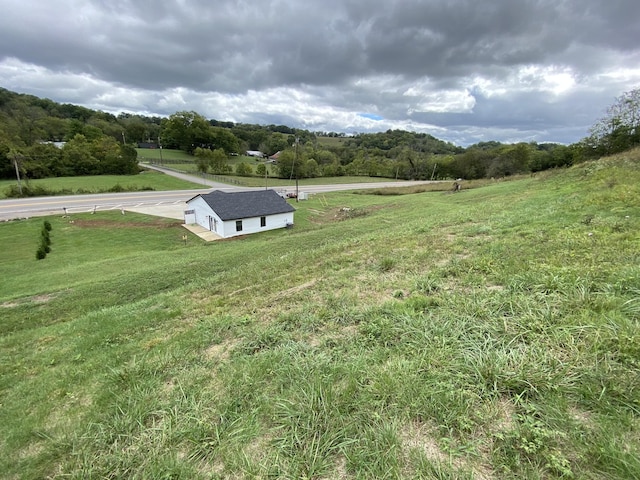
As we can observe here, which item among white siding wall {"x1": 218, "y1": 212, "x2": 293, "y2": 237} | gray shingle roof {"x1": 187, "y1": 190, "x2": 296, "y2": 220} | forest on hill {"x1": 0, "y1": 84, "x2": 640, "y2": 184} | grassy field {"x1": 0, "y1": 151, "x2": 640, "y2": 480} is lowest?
white siding wall {"x1": 218, "y1": 212, "x2": 293, "y2": 237}

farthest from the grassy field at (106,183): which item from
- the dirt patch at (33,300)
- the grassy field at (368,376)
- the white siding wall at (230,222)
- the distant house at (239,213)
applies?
the grassy field at (368,376)

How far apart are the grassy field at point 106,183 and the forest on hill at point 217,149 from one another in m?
3.37

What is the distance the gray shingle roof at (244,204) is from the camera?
2384cm

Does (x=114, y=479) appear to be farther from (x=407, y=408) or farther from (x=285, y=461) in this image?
(x=407, y=408)

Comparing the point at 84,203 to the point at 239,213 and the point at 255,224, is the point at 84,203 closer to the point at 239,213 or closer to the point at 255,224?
the point at 239,213

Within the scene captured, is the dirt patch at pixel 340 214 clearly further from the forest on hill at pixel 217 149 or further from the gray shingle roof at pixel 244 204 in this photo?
the forest on hill at pixel 217 149

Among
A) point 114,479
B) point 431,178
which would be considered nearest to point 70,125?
point 431,178

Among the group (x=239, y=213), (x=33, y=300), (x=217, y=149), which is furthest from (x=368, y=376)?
(x=217, y=149)

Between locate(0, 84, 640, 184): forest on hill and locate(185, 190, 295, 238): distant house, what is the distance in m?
19.7

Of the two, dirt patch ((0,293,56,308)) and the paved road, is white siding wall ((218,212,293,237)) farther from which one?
the paved road

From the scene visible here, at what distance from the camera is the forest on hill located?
1725 inches

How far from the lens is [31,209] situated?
94.3 ft

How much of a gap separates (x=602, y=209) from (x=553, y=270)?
569 centimetres

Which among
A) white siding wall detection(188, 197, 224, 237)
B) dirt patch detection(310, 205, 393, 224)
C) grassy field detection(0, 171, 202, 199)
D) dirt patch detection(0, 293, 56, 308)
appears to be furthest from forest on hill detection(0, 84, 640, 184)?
dirt patch detection(0, 293, 56, 308)
